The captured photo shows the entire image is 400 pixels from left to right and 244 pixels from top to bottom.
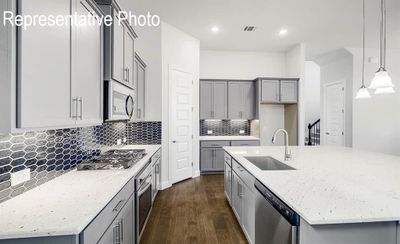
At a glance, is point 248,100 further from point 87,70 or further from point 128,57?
point 87,70

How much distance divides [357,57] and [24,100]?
22.1ft

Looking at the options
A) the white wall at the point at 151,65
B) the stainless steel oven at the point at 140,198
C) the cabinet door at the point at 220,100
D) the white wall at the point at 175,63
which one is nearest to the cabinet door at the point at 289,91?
the cabinet door at the point at 220,100

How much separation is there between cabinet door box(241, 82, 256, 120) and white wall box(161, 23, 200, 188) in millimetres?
1302

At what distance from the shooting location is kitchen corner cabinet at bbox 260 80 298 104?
524 cm

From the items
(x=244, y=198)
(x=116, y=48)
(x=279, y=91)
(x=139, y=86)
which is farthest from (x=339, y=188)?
(x=279, y=91)

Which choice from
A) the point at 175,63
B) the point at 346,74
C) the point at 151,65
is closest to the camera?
the point at 151,65

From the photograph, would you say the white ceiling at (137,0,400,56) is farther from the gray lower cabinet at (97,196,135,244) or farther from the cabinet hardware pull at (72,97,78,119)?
the gray lower cabinet at (97,196,135,244)

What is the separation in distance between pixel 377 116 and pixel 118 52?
20.7 feet

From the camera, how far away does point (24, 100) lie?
1.05 m

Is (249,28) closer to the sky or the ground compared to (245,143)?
closer to the sky

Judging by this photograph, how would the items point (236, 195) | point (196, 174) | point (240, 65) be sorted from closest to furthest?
1. point (236, 195)
2. point (196, 174)
3. point (240, 65)

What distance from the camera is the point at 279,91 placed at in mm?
5246

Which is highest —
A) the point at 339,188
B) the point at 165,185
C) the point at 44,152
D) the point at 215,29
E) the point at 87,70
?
the point at 215,29

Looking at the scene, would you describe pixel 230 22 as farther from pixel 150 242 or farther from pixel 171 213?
pixel 150 242
